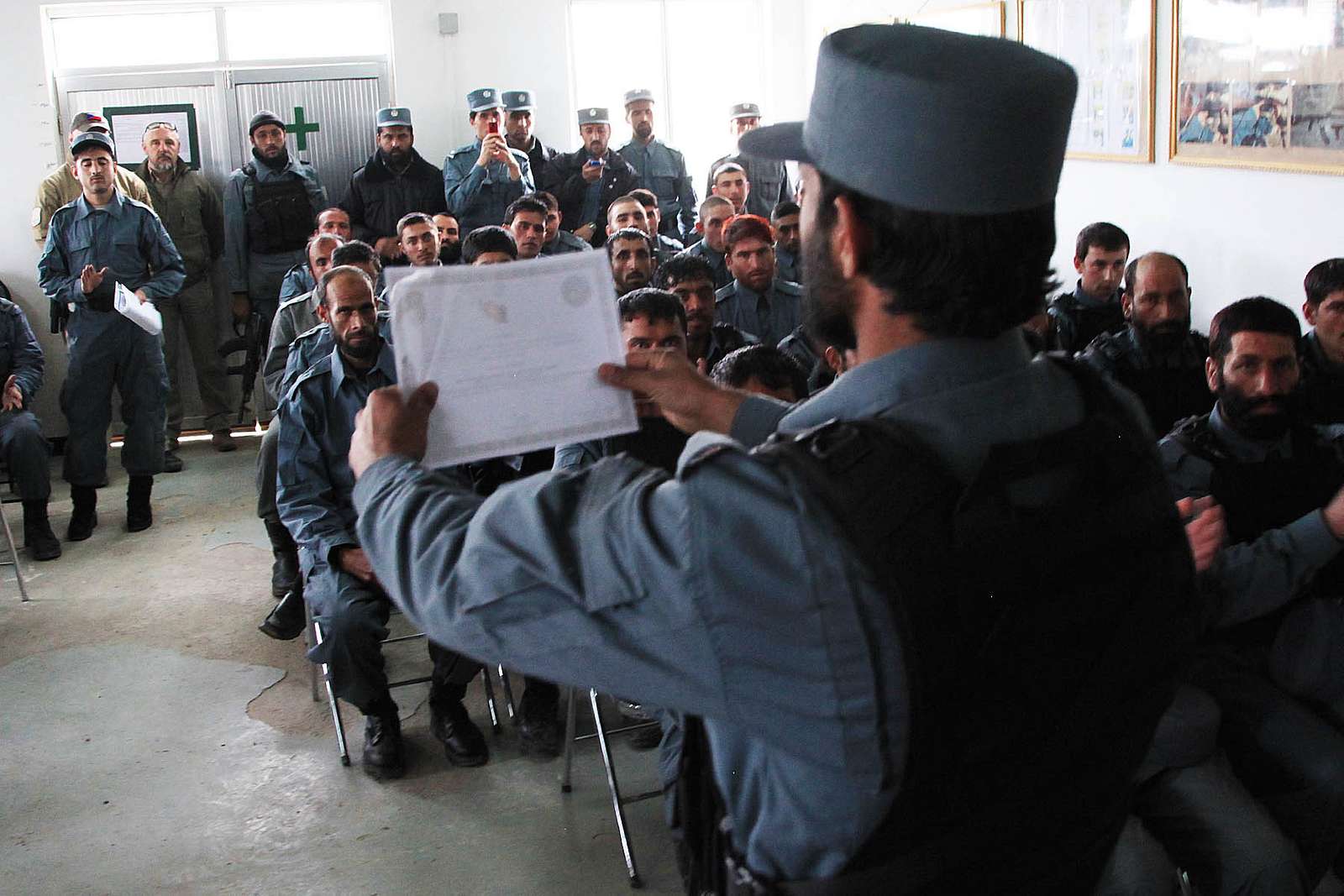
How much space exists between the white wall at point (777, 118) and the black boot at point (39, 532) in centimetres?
248

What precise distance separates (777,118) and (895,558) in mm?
8674

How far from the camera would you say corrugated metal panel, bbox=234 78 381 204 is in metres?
8.27

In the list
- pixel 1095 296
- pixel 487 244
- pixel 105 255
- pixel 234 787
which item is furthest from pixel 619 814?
pixel 105 255

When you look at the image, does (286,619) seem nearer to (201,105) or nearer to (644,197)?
(644,197)

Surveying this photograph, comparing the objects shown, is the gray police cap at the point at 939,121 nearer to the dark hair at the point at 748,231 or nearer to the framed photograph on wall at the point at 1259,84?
the framed photograph on wall at the point at 1259,84

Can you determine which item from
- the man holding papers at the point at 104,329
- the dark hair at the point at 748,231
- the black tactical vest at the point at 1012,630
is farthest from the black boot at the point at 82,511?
the black tactical vest at the point at 1012,630

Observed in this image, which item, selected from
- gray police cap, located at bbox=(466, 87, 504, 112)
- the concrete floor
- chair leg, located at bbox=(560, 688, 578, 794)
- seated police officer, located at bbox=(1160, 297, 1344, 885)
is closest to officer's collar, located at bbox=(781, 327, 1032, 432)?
seated police officer, located at bbox=(1160, 297, 1344, 885)

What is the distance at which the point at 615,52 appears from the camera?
9062mm

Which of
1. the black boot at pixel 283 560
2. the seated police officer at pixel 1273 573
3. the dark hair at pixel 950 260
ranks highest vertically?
the dark hair at pixel 950 260

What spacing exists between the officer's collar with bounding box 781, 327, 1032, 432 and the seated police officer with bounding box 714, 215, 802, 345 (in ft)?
13.8

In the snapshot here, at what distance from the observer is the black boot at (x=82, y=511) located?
5898mm

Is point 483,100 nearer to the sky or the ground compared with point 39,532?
nearer to the sky

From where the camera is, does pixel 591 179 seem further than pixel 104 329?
Yes

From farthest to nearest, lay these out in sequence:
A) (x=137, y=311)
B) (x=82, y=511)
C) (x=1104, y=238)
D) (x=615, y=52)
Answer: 1. (x=615, y=52)
2. (x=82, y=511)
3. (x=137, y=311)
4. (x=1104, y=238)
